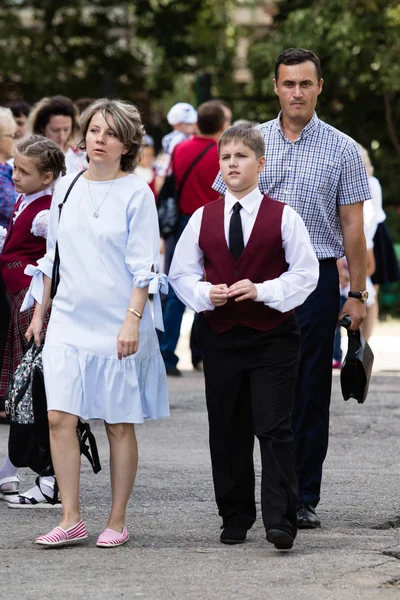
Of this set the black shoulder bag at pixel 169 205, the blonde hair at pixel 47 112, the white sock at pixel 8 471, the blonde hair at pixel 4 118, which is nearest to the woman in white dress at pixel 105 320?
the white sock at pixel 8 471

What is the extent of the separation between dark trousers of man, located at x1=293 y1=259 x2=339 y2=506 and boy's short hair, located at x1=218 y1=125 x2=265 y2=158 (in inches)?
28.1

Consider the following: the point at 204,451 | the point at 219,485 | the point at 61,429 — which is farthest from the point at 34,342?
Result: the point at 204,451

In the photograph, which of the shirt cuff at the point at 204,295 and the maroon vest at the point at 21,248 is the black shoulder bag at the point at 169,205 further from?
the shirt cuff at the point at 204,295

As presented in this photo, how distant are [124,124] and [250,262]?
762 millimetres

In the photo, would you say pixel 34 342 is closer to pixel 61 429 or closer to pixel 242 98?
pixel 61 429

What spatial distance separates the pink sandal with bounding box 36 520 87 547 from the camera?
5.35 m

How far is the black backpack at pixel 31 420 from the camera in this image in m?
5.77

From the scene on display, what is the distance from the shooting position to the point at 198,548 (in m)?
5.41

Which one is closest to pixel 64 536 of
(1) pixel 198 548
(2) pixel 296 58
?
(1) pixel 198 548

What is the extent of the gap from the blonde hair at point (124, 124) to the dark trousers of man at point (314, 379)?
1.01 m

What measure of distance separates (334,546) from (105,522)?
3.47 ft

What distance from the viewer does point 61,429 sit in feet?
17.5

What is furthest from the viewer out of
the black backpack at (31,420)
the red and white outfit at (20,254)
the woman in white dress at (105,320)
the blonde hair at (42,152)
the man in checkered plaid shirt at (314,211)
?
the red and white outfit at (20,254)

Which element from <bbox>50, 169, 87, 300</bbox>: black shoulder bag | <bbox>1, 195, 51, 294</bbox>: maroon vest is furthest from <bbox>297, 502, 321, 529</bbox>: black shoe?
<bbox>1, 195, 51, 294</bbox>: maroon vest
